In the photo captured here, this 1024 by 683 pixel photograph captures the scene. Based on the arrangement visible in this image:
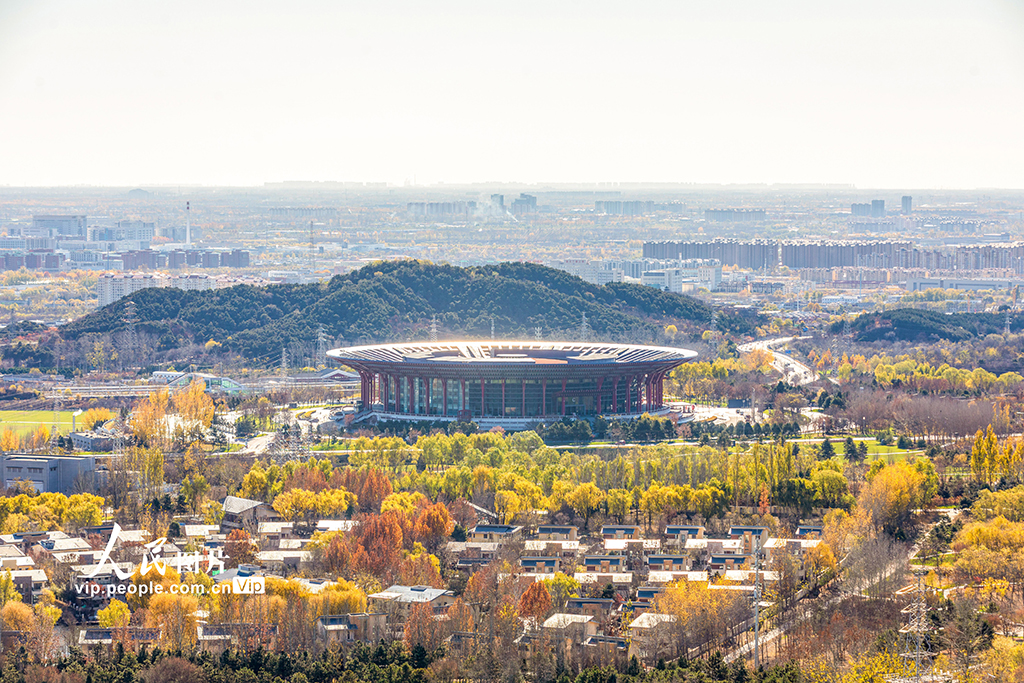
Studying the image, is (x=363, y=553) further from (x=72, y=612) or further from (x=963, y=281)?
(x=963, y=281)

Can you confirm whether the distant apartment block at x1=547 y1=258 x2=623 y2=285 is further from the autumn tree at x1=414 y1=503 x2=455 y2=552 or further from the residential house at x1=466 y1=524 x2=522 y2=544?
the autumn tree at x1=414 y1=503 x2=455 y2=552

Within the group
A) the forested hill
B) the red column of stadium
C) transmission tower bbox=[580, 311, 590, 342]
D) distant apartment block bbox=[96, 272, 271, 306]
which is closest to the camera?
the red column of stadium

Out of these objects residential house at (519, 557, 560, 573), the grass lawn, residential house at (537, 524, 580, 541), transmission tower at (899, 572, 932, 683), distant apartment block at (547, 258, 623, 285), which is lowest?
the grass lawn

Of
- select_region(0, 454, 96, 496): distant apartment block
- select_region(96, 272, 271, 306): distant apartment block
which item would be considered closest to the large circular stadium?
select_region(0, 454, 96, 496): distant apartment block

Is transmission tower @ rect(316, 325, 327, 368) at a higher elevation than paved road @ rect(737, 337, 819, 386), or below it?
higher

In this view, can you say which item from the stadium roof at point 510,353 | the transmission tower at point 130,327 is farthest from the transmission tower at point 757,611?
the transmission tower at point 130,327

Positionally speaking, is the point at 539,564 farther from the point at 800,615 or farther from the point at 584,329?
the point at 584,329
